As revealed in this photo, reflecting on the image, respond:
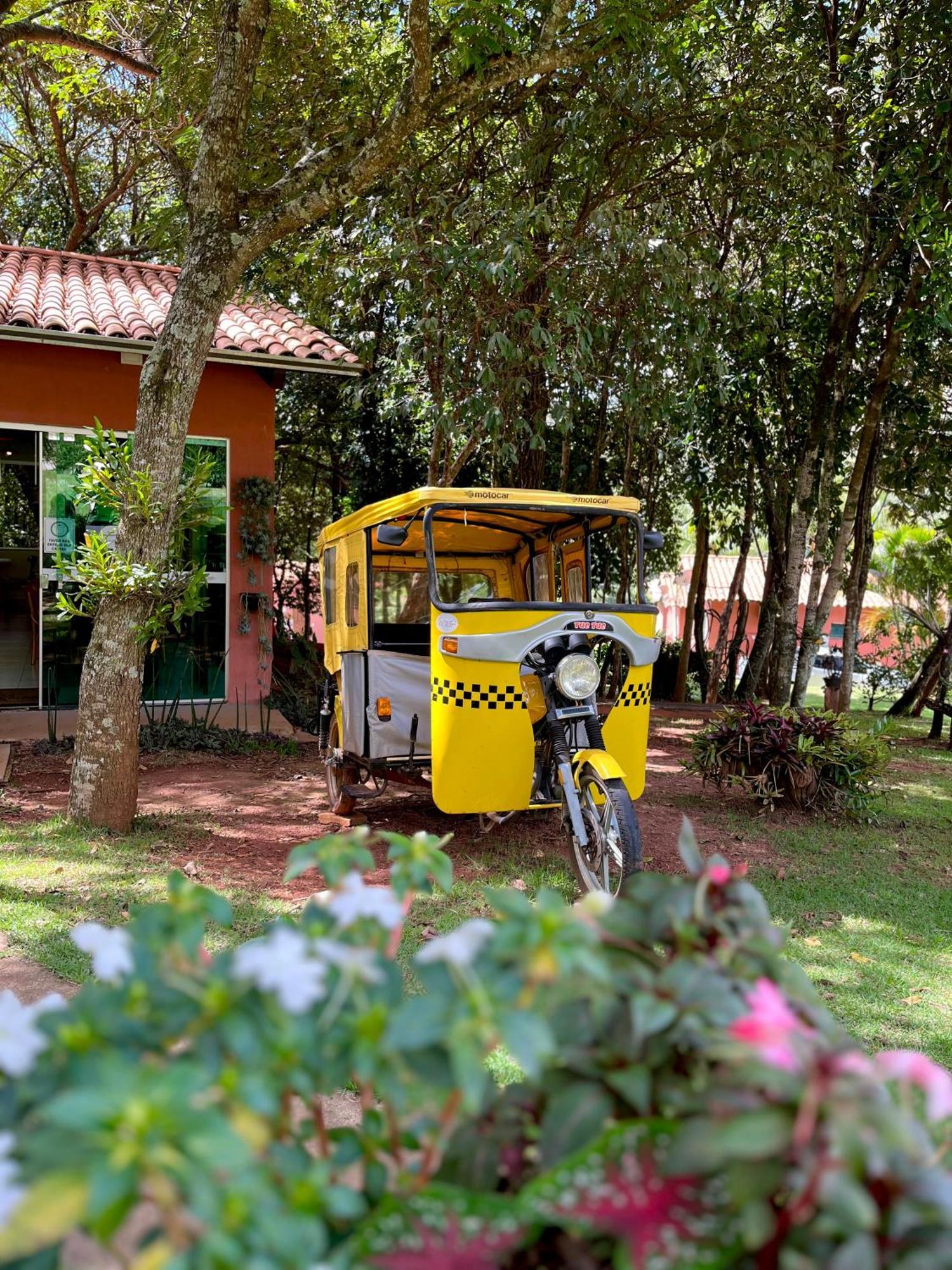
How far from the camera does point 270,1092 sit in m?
0.94

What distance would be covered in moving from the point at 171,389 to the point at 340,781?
2923 millimetres

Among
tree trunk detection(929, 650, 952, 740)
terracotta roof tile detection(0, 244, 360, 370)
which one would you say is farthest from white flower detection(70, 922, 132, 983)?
tree trunk detection(929, 650, 952, 740)

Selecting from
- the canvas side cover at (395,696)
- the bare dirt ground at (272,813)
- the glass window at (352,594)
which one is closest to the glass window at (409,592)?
the glass window at (352,594)

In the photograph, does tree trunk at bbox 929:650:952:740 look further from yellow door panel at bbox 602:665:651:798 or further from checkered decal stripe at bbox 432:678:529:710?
checkered decal stripe at bbox 432:678:529:710

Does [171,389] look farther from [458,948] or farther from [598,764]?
[458,948]

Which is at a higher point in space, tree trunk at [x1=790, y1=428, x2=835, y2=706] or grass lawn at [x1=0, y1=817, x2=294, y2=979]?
tree trunk at [x1=790, y1=428, x2=835, y2=706]

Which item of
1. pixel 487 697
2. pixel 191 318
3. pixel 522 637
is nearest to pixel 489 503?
pixel 522 637

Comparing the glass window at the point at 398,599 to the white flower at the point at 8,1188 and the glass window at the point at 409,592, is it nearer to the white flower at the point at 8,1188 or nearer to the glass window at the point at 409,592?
the glass window at the point at 409,592

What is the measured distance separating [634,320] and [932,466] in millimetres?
5993

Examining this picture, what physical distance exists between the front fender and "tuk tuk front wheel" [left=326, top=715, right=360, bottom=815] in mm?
1988

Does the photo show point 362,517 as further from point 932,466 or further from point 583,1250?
point 932,466

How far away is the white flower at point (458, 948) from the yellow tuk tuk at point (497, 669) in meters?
3.99

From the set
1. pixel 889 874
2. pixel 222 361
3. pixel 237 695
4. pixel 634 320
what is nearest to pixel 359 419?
pixel 222 361

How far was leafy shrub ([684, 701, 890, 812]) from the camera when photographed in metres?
7.66
